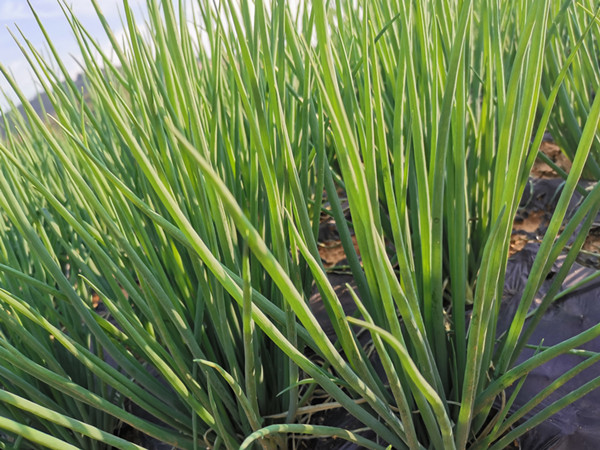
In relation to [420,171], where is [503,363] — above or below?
below

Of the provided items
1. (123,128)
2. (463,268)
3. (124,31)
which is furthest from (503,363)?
(124,31)

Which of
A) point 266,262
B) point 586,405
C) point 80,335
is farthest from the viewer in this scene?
point 80,335

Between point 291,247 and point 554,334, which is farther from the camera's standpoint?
point 554,334

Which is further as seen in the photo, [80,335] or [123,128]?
[80,335]

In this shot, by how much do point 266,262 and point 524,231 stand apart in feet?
3.09

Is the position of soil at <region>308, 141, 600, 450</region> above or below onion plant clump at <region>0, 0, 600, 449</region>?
below

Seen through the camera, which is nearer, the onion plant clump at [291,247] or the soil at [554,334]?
the onion plant clump at [291,247]

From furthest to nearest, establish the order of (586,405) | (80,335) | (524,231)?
1. (524,231)
2. (80,335)
3. (586,405)

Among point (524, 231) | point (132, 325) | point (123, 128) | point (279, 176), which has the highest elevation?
point (123, 128)

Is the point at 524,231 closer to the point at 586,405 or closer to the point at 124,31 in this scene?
the point at 586,405

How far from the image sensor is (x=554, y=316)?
0.74 meters

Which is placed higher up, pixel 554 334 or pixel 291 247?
pixel 291 247

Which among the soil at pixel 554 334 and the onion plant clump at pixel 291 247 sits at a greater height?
the onion plant clump at pixel 291 247

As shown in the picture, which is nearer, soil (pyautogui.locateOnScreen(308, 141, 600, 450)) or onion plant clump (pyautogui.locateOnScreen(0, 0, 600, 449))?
onion plant clump (pyautogui.locateOnScreen(0, 0, 600, 449))
